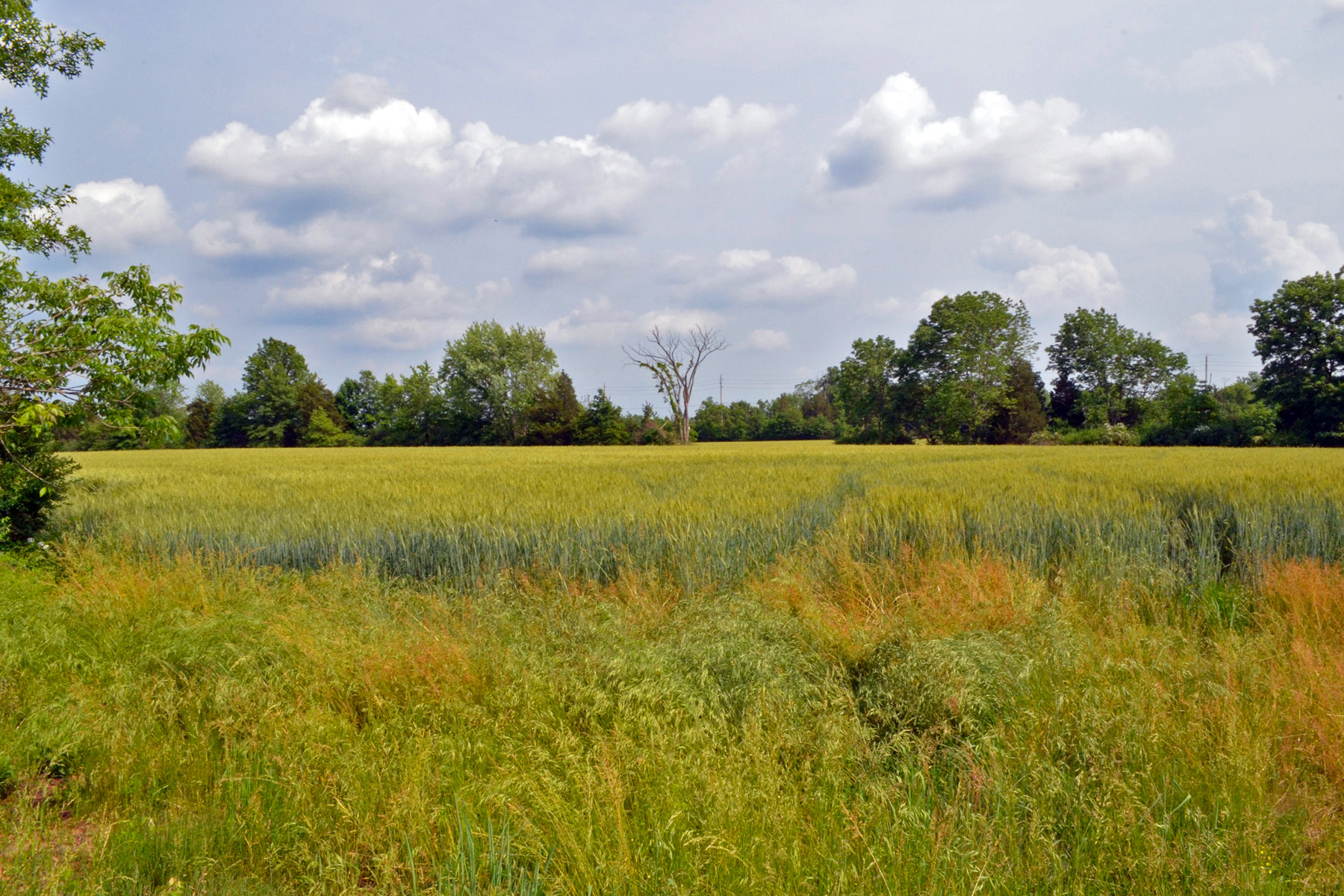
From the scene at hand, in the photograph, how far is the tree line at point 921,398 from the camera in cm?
3712

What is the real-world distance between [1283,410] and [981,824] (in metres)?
48.1

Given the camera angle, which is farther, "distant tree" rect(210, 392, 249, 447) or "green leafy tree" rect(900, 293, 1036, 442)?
"distant tree" rect(210, 392, 249, 447)

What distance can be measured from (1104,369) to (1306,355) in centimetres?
1630

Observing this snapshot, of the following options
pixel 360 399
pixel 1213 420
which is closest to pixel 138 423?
pixel 1213 420

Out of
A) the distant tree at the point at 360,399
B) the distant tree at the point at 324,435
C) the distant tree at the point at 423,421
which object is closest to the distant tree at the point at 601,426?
the distant tree at the point at 423,421

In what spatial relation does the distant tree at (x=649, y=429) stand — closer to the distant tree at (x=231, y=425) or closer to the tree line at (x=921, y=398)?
the tree line at (x=921, y=398)

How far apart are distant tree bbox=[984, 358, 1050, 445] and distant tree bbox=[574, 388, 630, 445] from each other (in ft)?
99.3

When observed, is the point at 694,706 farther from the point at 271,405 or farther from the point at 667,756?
the point at 271,405

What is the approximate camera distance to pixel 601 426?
5872cm

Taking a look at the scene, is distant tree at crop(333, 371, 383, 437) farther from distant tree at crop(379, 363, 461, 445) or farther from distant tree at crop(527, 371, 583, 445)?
distant tree at crop(527, 371, 583, 445)

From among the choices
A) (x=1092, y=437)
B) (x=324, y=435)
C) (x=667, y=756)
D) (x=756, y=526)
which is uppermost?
(x=324, y=435)

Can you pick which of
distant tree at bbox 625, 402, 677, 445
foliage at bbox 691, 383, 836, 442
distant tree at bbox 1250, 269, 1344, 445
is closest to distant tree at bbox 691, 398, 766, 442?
foliage at bbox 691, 383, 836, 442

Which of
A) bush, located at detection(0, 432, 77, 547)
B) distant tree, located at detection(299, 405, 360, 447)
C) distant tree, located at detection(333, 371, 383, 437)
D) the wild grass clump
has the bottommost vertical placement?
the wild grass clump

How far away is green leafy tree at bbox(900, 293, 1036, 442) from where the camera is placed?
167 ft
